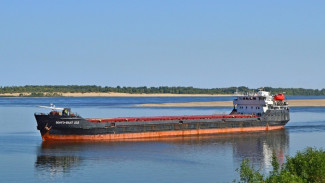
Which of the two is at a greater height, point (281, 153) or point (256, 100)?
point (256, 100)

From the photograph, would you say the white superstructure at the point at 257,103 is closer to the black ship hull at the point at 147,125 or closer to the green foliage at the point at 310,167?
the black ship hull at the point at 147,125

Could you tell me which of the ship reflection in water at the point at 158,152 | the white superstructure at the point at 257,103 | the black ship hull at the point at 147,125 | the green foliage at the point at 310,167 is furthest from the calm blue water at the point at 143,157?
the white superstructure at the point at 257,103

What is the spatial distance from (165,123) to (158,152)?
57.1 ft

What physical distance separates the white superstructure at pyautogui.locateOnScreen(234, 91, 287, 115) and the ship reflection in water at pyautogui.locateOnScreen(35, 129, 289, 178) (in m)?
14.1

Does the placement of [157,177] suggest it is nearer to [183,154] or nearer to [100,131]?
[183,154]

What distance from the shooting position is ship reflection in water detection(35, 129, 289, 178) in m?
54.6

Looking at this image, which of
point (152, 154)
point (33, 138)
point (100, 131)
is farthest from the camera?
point (33, 138)

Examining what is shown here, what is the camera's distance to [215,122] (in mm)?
85375

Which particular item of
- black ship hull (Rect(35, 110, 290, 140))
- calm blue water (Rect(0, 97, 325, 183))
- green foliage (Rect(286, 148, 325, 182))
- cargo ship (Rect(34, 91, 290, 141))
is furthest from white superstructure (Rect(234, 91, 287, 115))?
green foliage (Rect(286, 148, 325, 182))

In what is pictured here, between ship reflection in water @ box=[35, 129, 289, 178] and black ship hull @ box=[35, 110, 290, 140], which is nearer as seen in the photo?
ship reflection in water @ box=[35, 129, 289, 178]

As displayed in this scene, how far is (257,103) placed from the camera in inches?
3725

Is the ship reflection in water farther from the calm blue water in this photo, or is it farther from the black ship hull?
the black ship hull

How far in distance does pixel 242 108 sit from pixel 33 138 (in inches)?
1498

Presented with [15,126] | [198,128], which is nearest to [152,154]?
[198,128]
